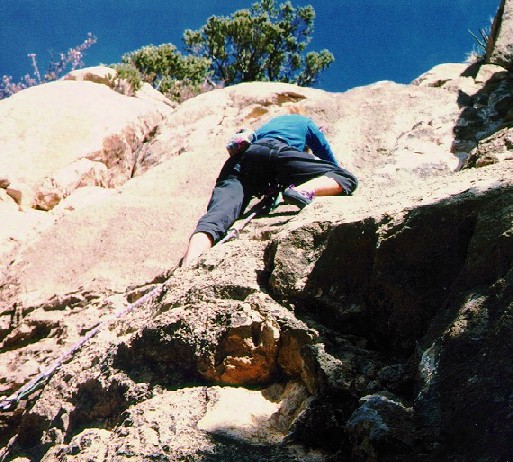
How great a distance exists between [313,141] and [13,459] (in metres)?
3.51

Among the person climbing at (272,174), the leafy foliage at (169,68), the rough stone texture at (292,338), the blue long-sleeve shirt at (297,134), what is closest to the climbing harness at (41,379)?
the rough stone texture at (292,338)

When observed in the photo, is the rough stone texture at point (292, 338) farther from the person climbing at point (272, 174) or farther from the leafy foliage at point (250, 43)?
the leafy foliage at point (250, 43)

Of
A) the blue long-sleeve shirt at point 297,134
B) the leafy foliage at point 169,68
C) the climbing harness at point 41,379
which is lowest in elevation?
the climbing harness at point 41,379

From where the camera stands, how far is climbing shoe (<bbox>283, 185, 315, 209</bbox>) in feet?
15.7

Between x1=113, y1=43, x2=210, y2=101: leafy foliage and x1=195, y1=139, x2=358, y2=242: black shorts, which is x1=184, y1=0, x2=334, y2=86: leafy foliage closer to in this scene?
x1=113, y1=43, x2=210, y2=101: leafy foliage

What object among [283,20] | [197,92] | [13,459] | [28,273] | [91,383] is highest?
[283,20]

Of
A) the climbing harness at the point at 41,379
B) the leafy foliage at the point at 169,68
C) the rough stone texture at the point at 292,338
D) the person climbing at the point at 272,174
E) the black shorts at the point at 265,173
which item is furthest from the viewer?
the leafy foliage at the point at 169,68

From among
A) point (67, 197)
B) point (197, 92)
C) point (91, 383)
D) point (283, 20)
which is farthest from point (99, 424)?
point (283, 20)

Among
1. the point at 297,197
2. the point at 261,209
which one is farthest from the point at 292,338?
the point at 261,209

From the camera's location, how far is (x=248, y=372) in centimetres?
288

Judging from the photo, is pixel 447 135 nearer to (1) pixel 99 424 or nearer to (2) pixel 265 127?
(2) pixel 265 127

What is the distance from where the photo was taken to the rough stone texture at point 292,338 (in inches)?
81.8

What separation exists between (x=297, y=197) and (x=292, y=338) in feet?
6.86

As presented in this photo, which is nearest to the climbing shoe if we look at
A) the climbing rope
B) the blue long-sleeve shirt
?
the climbing rope
